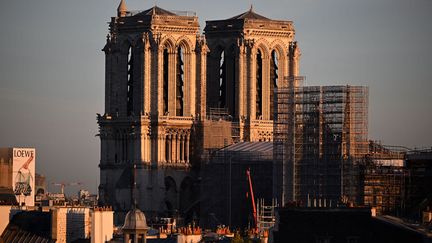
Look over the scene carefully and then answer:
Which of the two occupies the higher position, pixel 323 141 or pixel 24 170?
pixel 323 141

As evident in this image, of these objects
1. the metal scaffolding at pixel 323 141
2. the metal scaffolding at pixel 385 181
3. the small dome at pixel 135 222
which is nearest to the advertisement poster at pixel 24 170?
the metal scaffolding at pixel 323 141

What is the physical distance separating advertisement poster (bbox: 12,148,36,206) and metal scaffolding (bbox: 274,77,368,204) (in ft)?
59.1

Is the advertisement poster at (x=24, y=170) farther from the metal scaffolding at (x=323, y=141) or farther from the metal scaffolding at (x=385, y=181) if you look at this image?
the metal scaffolding at (x=385, y=181)

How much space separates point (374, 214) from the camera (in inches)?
4926

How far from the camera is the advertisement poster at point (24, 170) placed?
18238 centimetres

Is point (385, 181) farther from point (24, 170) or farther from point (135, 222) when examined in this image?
point (135, 222)

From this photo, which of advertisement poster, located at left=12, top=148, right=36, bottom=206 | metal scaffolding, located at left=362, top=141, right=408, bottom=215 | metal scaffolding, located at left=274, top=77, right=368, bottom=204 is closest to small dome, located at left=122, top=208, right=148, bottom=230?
metal scaffolding, located at left=362, top=141, right=408, bottom=215

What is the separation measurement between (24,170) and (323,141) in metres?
24.2

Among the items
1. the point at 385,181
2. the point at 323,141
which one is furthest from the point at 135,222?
the point at 323,141

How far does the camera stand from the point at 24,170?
18650 centimetres

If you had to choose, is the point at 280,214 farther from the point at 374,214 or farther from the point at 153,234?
the point at 153,234

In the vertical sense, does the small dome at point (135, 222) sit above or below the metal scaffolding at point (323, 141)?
below

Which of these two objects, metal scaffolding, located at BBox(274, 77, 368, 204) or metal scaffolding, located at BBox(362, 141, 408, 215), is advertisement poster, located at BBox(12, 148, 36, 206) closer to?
metal scaffolding, located at BBox(274, 77, 368, 204)

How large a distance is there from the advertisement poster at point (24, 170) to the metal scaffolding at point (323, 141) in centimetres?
1802
